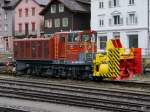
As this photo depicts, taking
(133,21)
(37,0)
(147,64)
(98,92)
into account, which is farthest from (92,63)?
(37,0)

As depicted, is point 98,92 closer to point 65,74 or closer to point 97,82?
point 97,82

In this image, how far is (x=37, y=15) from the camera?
287ft

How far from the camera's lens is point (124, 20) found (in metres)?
67.1

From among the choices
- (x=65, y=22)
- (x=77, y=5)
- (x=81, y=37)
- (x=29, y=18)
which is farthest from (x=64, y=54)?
(x=29, y=18)

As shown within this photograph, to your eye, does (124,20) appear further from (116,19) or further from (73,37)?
(73,37)

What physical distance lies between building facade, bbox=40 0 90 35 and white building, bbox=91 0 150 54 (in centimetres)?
473

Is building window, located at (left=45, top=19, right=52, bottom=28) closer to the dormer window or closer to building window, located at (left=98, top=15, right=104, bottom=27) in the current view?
building window, located at (left=98, top=15, right=104, bottom=27)

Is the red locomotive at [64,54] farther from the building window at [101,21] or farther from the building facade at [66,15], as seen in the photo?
the building facade at [66,15]

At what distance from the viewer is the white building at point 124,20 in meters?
63.8

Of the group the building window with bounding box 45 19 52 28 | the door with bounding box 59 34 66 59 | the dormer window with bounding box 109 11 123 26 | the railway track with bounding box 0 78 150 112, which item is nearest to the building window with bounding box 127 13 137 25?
the dormer window with bounding box 109 11 123 26

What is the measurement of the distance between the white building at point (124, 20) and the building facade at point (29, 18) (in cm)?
1704

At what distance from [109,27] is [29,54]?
128 feet

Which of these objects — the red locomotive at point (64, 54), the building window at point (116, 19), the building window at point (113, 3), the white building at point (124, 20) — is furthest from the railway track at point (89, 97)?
the building window at point (113, 3)

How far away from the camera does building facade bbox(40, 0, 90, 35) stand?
7638 cm
